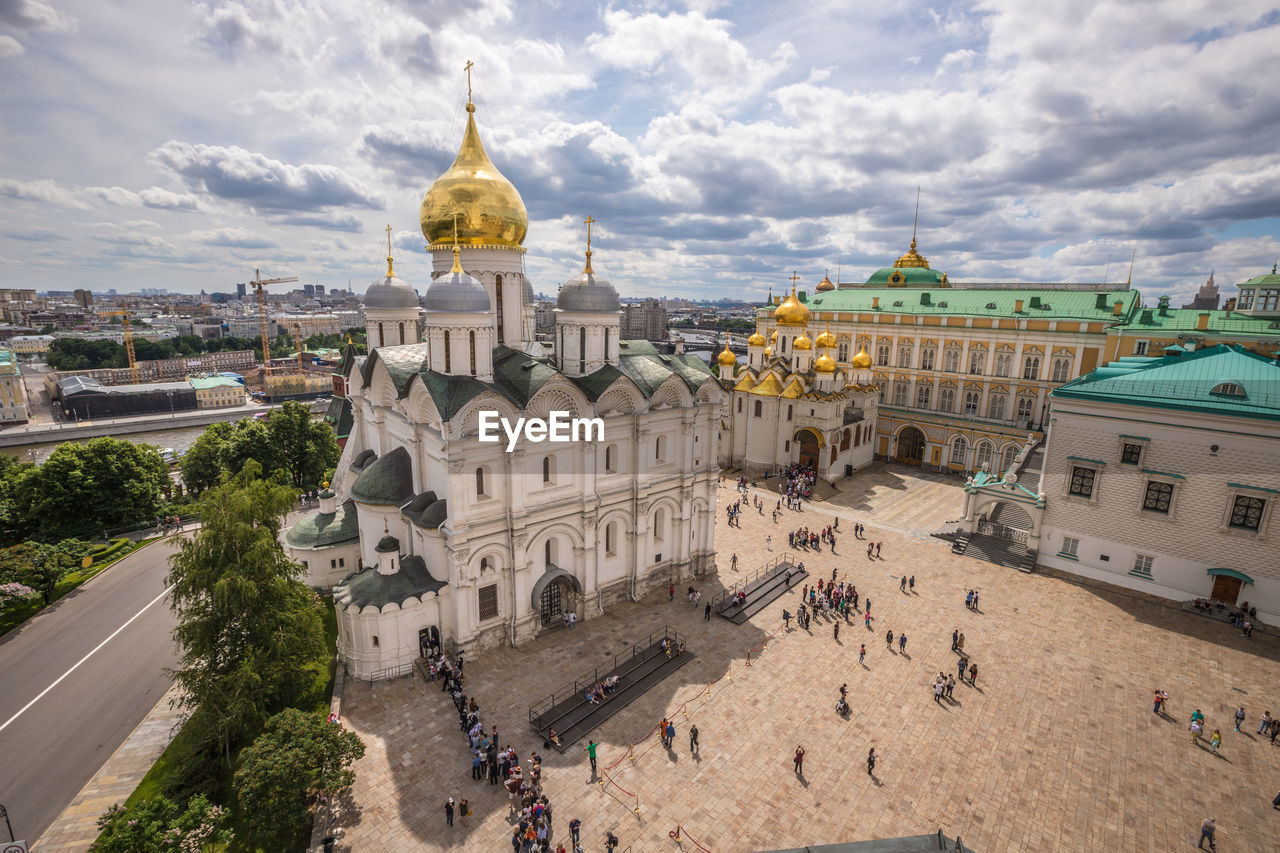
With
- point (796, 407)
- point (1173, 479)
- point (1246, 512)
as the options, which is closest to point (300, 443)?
point (796, 407)

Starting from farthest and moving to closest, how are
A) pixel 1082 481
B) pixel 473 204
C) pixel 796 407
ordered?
1. pixel 796 407
2. pixel 1082 481
3. pixel 473 204

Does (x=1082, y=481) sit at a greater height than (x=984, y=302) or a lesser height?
lesser

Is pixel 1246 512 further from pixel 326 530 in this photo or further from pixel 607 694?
pixel 326 530

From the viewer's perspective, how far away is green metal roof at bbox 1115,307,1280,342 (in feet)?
115

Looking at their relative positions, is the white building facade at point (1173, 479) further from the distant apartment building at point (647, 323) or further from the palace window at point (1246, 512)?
the distant apartment building at point (647, 323)

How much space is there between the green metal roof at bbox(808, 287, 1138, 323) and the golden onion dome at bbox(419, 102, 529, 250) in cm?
3280

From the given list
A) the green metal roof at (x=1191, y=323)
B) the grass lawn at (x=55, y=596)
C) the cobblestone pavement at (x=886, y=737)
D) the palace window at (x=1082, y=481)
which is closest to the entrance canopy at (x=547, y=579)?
the cobblestone pavement at (x=886, y=737)

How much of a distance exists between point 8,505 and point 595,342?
95.2ft

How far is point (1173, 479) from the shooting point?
74.9 feet

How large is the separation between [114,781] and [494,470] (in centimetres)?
1259

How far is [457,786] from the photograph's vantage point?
14.7 metres

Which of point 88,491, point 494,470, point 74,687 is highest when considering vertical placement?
point 494,470

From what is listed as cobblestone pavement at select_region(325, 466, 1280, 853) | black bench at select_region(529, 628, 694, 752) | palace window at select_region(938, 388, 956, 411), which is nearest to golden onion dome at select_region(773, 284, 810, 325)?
palace window at select_region(938, 388, 956, 411)

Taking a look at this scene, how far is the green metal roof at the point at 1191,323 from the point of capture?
35188mm
